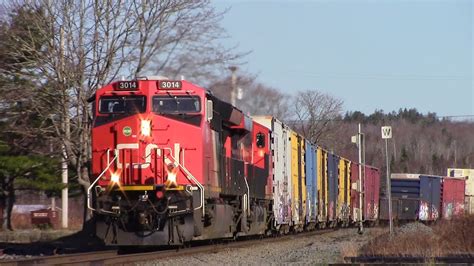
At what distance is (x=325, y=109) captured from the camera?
229 ft

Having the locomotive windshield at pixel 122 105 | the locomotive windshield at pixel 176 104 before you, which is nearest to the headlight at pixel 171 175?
the locomotive windshield at pixel 176 104

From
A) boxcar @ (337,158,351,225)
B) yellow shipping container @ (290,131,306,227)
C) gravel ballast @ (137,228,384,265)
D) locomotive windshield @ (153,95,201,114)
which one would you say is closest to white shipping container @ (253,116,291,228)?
yellow shipping container @ (290,131,306,227)

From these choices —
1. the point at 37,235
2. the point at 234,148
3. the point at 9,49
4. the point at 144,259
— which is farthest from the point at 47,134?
the point at 144,259

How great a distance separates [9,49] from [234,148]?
8.87 m

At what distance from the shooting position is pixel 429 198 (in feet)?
152

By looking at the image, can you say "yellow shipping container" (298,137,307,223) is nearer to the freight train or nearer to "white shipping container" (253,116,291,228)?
"white shipping container" (253,116,291,228)

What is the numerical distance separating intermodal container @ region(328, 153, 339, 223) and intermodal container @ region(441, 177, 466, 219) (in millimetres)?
12434

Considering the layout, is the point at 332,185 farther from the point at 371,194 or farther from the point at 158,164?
the point at 158,164

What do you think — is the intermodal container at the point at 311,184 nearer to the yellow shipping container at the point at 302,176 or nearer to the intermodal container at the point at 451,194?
the yellow shipping container at the point at 302,176

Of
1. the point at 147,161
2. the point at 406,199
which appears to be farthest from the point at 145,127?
the point at 406,199

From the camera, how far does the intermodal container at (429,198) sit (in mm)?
45156

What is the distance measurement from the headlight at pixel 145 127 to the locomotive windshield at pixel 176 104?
411mm

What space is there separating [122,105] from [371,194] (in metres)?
32.8

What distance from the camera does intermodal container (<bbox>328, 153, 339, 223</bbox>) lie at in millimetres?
36281
